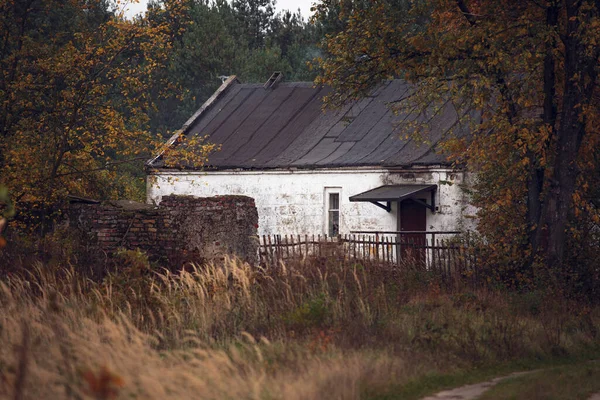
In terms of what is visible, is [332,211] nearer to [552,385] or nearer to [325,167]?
[325,167]

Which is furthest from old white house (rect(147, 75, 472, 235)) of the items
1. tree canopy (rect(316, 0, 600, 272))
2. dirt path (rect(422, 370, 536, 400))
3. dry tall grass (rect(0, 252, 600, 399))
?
dirt path (rect(422, 370, 536, 400))

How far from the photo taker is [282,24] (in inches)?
2472

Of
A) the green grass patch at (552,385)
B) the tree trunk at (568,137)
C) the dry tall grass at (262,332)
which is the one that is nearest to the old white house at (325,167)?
the tree trunk at (568,137)

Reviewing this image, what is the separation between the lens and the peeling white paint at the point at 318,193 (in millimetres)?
26375

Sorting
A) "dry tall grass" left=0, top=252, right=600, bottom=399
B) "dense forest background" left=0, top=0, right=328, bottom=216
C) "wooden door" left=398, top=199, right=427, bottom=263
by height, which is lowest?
"dry tall grass" left=0, top=252, right=600, bottom=399

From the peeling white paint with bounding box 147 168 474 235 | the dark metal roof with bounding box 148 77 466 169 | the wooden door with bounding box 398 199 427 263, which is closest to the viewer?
the peeling white paint with bounding box 147 168 474 235

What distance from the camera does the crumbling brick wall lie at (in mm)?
18031

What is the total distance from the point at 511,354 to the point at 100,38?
12298 millimetres

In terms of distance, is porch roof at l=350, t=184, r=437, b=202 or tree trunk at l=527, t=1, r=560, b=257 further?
porch roof at l=350, t=184, r=437, b=202

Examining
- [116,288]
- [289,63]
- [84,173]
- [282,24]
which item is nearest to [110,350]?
[116,288]

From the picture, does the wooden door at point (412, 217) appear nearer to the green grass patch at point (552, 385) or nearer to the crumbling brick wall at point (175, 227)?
the crumbling brick wall at point (175, 227)

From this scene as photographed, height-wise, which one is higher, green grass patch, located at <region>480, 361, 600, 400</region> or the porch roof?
the porch roof

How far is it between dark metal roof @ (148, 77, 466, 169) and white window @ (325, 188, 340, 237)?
1000 mm

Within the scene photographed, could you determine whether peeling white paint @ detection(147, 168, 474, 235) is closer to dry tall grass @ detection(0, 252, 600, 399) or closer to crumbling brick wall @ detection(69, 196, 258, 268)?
crumbling brick wall @ detection(69, 196, 258, 268)
